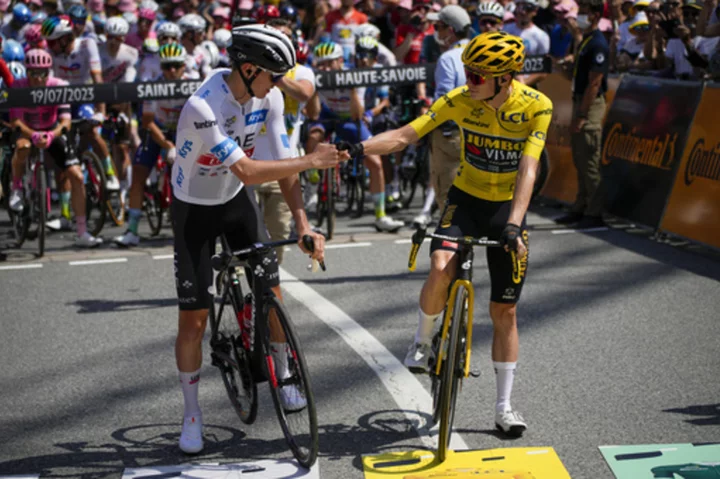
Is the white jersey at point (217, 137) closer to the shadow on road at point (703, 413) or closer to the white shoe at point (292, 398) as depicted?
the white shoe at point (292, 398)

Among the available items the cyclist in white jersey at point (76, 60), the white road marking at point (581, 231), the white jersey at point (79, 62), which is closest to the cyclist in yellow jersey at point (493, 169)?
the white road marking at point (581, 231)

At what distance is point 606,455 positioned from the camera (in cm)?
576

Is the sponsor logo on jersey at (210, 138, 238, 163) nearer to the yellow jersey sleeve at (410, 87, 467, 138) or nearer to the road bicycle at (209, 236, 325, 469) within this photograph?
the road bicycle at (209, 236, 325, 469)

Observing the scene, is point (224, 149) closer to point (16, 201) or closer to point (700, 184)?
point (700, 184)

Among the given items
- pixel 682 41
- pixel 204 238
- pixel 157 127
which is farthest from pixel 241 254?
pixel 682 41

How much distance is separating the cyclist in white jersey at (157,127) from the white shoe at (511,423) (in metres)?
6.80

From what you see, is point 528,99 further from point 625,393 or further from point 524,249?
point 625,393

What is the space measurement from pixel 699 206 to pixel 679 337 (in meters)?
3.26

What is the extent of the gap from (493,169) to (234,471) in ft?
7.26

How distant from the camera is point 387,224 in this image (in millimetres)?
12578

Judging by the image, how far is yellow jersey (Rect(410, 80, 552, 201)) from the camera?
6086mm

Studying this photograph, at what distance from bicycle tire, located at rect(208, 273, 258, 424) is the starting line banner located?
624cm

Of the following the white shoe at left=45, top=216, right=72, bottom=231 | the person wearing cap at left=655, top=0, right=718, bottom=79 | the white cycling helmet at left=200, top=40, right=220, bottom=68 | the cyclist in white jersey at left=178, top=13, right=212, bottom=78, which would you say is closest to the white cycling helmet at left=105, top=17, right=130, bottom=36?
→ the cyclist in white jersey at left=178, top=13, right=212, bottom=78

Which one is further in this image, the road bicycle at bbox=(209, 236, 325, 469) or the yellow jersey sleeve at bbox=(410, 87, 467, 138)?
the yellow jersey sleeve at bbox=(410, 87, 467, 138)
